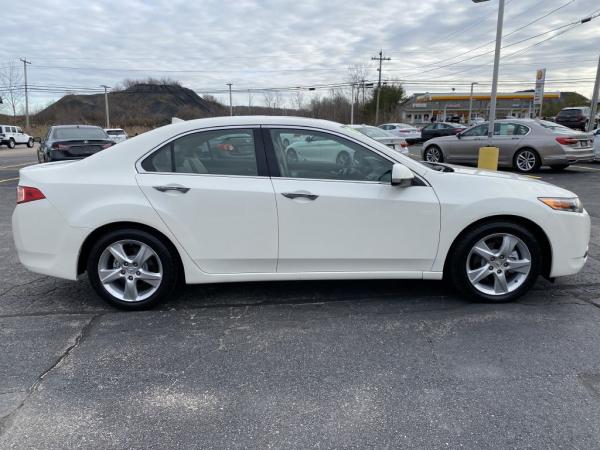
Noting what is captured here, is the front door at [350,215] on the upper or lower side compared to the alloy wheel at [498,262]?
upper

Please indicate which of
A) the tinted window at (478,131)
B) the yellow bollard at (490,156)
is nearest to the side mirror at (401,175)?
Result: the yellow bollard at (490,156)

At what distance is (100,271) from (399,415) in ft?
8.67

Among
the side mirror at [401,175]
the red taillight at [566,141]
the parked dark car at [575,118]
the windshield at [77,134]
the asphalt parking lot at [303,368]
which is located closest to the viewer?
the asphalt parking lot at [303,368]

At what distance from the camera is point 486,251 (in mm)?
3924

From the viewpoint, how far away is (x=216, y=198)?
369 centimetres

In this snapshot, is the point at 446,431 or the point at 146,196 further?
the point at 146,196

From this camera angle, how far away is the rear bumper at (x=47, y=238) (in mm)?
3723

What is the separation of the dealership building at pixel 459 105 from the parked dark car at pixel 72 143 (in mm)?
66052

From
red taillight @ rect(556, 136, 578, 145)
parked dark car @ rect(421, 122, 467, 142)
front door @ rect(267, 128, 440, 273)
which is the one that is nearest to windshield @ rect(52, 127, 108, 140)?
front door @ rect(267, 128, 440, 273)

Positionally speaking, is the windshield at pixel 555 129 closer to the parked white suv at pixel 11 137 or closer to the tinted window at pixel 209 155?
the tinted window at pixel 209 155

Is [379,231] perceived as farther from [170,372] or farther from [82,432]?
[82,432]

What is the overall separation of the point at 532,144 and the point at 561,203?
9.76 m

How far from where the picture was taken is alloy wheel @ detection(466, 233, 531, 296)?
3.92m

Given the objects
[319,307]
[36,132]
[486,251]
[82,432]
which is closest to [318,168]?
[319,307]
